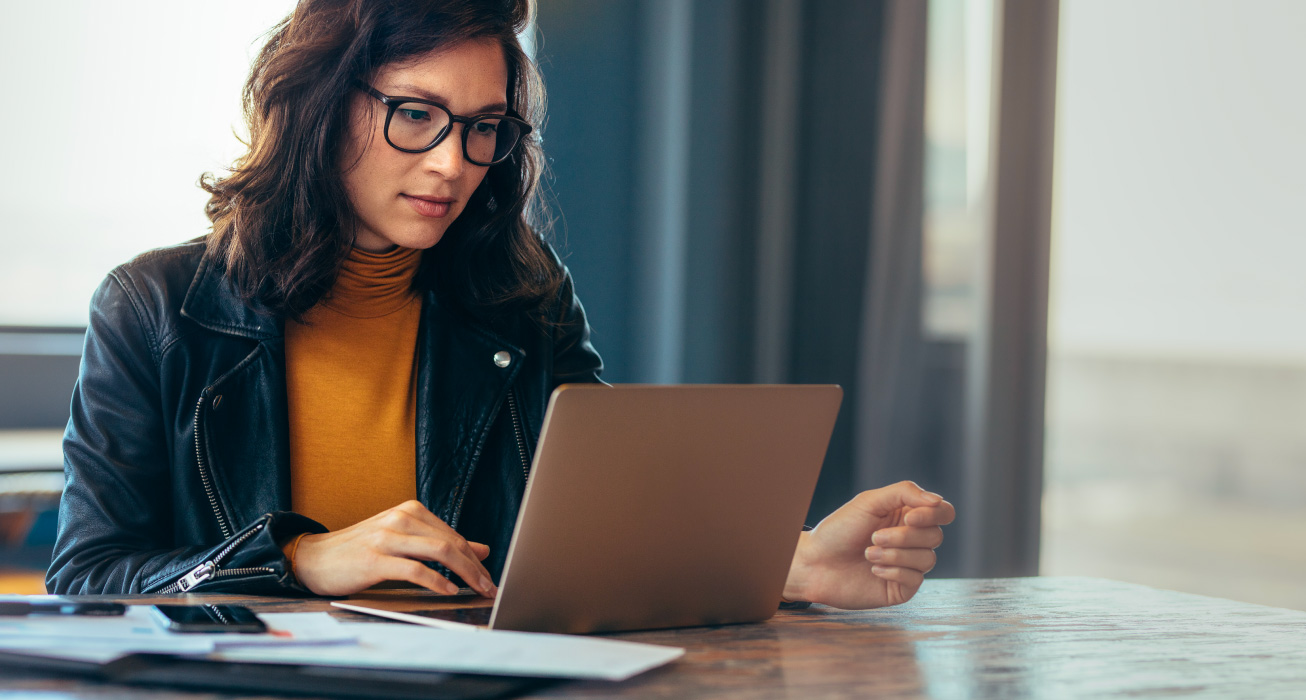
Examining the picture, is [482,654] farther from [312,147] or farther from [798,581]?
[312,147]

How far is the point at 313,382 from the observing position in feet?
4.68

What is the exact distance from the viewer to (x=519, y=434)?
1.53 metres

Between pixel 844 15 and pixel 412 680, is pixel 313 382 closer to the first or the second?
pixel 412 680

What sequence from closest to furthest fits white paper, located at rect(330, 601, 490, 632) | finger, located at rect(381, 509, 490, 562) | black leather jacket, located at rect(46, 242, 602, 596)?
white paper, located at rect(330, 601, 490, 632) → finger, located at rect(381, 509, 490, 562) → black leather jacket, located at rect(46, 242, 602, 596)

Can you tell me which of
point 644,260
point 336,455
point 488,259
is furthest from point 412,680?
point 644,260

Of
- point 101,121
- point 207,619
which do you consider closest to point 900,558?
point 207,619

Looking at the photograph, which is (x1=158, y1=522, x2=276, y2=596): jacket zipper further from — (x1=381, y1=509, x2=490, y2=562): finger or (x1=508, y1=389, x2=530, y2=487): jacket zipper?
(x1=508, y1=389, x2=530, y2=487): jacket zipper

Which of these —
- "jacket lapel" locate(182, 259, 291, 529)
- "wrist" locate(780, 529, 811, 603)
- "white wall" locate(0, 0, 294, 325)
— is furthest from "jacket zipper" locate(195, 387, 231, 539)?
"white wall" locate(0, 0, 294, 325)

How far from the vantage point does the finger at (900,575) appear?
103 centimetres

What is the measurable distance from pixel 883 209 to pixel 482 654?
257 cm

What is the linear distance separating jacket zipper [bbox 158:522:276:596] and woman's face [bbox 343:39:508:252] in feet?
1.71

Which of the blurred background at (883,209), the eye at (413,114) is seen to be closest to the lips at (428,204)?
the eye at (413,114)

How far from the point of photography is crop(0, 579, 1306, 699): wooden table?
73 centimetres

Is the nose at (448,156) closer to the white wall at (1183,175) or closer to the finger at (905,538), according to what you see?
the finger at (905,538)
